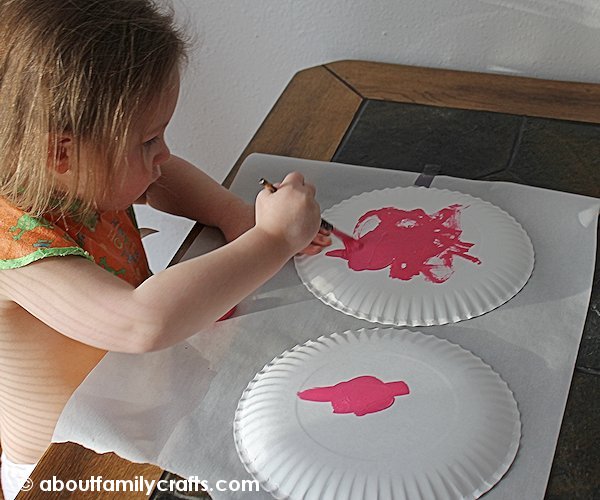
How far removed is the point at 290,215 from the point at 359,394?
0.22 meters

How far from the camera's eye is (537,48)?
1155mm

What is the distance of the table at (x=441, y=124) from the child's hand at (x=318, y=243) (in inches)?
5.4

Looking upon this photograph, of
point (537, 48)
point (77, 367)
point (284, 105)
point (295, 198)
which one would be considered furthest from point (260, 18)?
point (77, 367)

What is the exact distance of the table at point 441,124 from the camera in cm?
102

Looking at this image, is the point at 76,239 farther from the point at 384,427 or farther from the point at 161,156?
the point at 384,427

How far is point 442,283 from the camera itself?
836 millimetres

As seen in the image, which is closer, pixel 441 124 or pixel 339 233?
pixel 339 233

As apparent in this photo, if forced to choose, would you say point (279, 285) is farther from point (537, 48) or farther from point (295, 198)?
point (537, 48)

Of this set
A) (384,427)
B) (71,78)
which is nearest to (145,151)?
(71,78)

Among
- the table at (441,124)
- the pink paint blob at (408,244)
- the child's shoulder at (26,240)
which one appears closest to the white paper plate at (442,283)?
the pink paint blob at (408,244)

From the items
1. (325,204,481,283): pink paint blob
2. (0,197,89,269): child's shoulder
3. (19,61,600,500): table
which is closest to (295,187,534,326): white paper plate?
(325,204,481,283): pink paint blob

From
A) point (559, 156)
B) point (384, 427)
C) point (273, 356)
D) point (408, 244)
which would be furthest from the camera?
point (559, 156)

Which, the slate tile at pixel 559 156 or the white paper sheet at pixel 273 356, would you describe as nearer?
the white paper sheet at pixel 273 356

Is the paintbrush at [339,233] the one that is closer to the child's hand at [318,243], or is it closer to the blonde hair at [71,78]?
the child's hand at [318,243]
